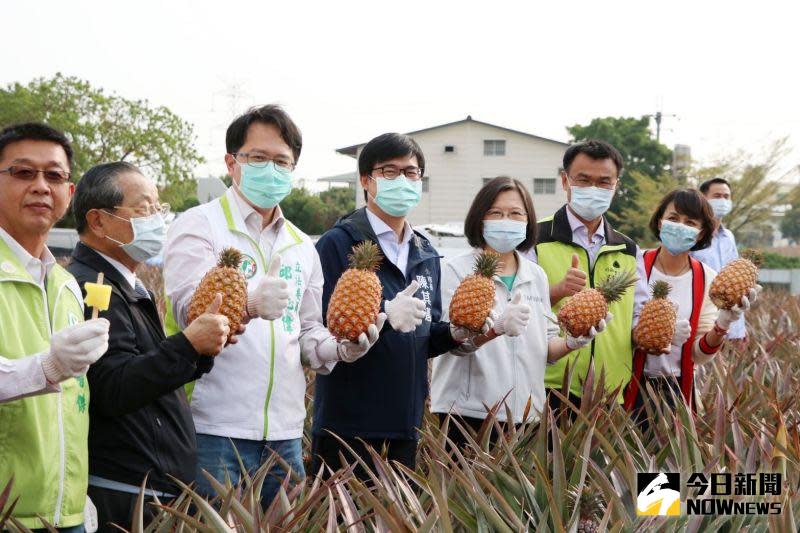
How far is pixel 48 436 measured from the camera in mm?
2557

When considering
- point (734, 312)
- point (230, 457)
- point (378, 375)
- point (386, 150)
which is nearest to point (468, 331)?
point (378, 375)

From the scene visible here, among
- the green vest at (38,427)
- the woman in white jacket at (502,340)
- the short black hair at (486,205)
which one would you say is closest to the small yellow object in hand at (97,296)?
A: the green vest at (38,427)

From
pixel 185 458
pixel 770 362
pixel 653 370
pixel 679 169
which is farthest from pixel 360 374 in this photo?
pixel 679 169

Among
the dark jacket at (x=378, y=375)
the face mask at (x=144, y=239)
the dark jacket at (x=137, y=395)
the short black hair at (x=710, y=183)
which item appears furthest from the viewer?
the short black hair at (x=710, y=183)

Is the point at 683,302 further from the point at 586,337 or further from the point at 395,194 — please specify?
the point at 395,194

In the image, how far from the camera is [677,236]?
4785 mm

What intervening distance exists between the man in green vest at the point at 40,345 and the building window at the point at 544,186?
49748 mm

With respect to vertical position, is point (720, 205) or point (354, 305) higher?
point (720, 205)

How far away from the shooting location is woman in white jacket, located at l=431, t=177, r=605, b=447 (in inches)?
159

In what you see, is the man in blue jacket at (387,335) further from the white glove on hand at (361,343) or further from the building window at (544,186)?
the building window at (544,186)

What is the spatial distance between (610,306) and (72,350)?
2.91 meters

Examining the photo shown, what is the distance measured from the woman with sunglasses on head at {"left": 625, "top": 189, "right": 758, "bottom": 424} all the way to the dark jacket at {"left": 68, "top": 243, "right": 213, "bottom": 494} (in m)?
2.47

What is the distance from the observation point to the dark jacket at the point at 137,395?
2742 millimetres

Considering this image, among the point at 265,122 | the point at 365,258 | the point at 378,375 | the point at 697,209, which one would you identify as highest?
the point at 265,122
